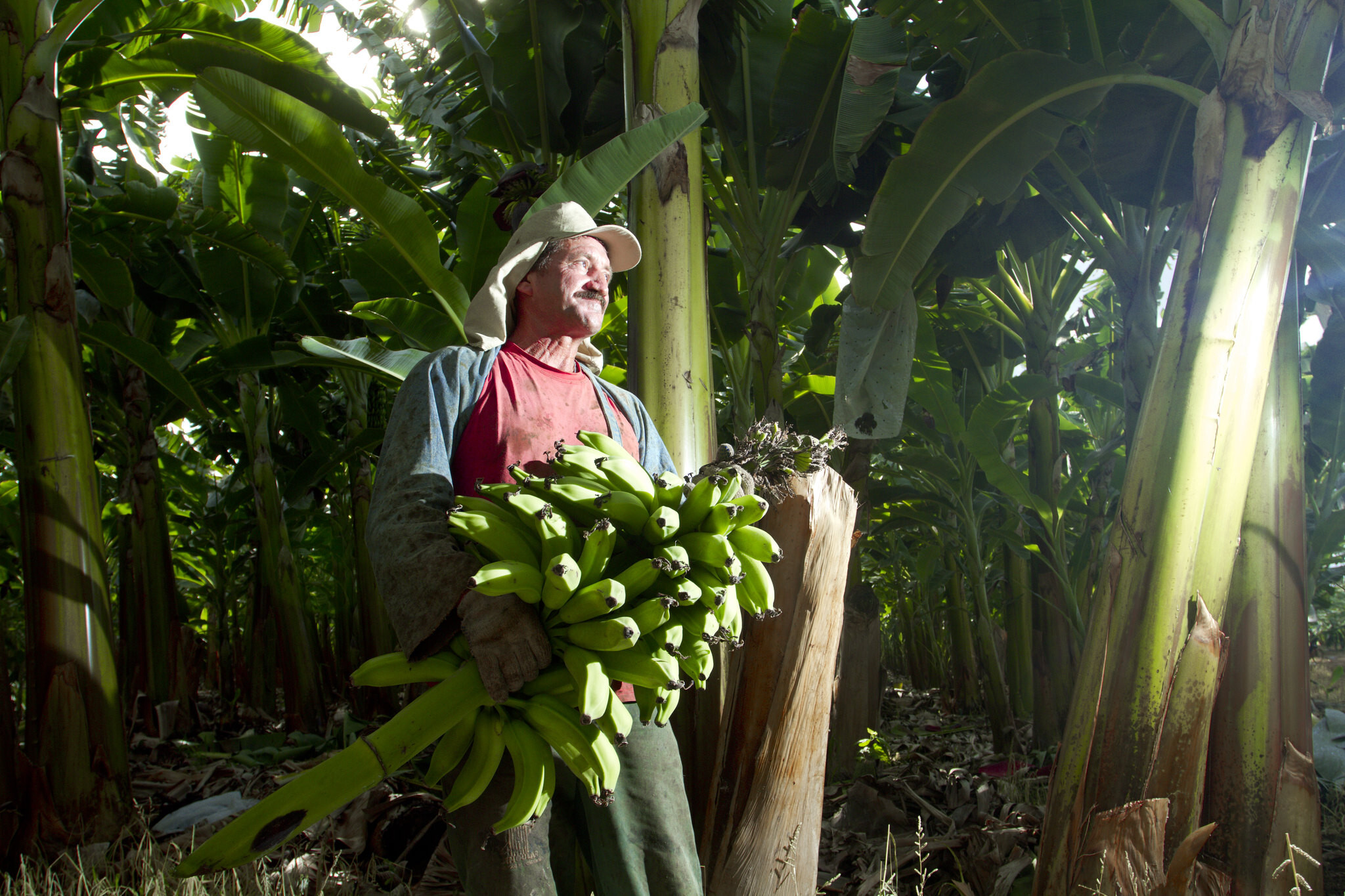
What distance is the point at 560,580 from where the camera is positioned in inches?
50.6

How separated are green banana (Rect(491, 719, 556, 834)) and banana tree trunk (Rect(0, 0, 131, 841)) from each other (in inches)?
94.6

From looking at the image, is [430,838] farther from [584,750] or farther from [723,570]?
[723,570]

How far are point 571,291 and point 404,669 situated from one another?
0.97 metres

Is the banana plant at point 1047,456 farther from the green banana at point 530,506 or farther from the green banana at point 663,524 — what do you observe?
the green banana at point 530,506

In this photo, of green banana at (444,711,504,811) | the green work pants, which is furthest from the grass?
green banana at (444,711,504,811)

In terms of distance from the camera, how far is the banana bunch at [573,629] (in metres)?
1.28

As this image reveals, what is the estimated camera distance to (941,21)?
137 inches

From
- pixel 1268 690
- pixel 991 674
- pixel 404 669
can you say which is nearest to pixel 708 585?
pixel 404 669

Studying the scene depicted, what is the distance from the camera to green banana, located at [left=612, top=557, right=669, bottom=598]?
1.36 meters

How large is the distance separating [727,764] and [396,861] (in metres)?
1.92

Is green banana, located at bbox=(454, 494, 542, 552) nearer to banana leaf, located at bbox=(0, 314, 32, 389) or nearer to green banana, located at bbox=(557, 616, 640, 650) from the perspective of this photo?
green banana, located at bbox=(557, 616, 640, 650)

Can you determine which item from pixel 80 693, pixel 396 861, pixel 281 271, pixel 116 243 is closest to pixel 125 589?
pixel 116 243

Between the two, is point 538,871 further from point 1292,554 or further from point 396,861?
point 1292,554

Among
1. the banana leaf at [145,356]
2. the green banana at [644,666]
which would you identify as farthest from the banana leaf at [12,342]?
the green banana at [644,666]
